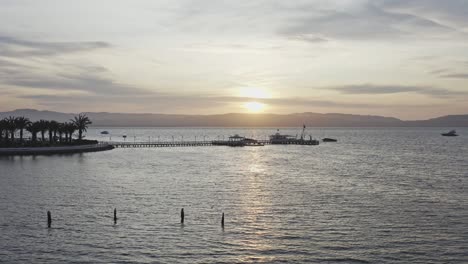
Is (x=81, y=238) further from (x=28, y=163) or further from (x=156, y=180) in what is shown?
(x=28, y=163)

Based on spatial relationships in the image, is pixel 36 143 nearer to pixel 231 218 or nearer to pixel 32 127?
pixel 32 127

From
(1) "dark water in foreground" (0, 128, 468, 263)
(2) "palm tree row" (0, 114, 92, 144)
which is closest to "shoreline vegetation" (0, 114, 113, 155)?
(2) "palm tree row" (0, 114, 92, 144)

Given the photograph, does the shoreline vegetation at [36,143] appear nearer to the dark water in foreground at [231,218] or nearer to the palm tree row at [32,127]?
the palm tree row at [32,127]

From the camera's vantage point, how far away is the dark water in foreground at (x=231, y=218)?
38406 mm

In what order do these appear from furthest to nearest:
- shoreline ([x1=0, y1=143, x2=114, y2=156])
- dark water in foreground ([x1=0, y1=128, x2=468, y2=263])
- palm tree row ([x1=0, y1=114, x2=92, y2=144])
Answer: palm tree row ([x1=0, y1=114, x2=92, y2=144]) < shoreline ([x1=0, y1=143, x2=114, y2=156]) < dark water in foreground ([x1=0, y1=128, x2=468, y2=263])

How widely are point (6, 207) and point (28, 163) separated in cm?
5567

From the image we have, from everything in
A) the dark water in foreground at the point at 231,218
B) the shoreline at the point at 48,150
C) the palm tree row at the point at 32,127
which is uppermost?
the palm tree row at the point at 32,127

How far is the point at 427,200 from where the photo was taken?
63.2 m

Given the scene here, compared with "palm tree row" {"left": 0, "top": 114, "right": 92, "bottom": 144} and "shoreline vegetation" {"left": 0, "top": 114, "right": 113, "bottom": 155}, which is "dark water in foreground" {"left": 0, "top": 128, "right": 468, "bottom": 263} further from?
"palm tree row" {"left": 0, "top": 114, "right": 92, "bottom": 144}

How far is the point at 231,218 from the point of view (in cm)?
5109

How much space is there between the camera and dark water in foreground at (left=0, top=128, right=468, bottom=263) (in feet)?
126

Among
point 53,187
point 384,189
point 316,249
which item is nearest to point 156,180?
point 53,187

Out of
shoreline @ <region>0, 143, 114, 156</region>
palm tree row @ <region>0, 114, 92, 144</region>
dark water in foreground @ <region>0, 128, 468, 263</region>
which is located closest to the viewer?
dark water in foreground @ <region>0, 128, 468, 263</region>

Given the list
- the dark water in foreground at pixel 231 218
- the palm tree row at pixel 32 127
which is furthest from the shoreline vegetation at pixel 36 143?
the dark water in foreground at pixel 231 218
